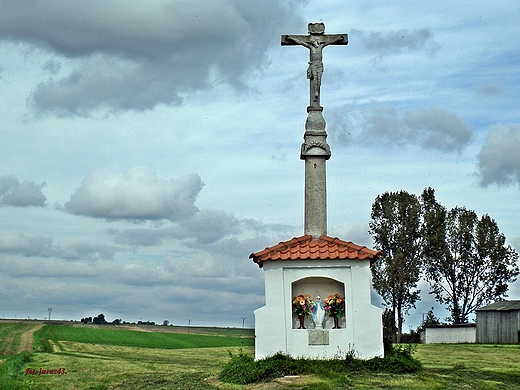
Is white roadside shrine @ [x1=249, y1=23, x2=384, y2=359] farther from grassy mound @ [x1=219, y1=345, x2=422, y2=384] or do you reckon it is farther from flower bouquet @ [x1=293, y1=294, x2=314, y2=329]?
grassy mound @ [x1=219, y1=345, x2=422, y2=384]

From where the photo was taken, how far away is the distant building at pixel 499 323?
4719 centimetres

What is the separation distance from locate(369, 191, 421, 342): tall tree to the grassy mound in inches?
1273

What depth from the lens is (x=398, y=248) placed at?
169 ft

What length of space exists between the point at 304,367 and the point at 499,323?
116ft

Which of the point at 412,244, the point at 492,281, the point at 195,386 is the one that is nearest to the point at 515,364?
the point at 195,386

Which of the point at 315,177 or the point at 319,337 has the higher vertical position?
the point at 315,177

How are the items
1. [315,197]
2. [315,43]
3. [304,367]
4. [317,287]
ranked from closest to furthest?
[304,367], [317,287], [315,197], [315,43]

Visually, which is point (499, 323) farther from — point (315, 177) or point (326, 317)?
point (326, 317)

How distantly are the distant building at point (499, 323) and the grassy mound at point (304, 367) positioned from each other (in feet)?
106

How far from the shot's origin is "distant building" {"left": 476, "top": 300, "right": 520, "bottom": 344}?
47.2 metres

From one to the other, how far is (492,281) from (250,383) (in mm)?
41923

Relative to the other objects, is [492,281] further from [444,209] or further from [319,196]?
[319,196]

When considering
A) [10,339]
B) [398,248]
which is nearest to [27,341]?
[10,339]

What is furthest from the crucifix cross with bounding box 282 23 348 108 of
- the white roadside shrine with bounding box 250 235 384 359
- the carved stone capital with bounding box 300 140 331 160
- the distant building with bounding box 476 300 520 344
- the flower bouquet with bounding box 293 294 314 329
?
Result: the distant building with bounding box 476 300 520 344
